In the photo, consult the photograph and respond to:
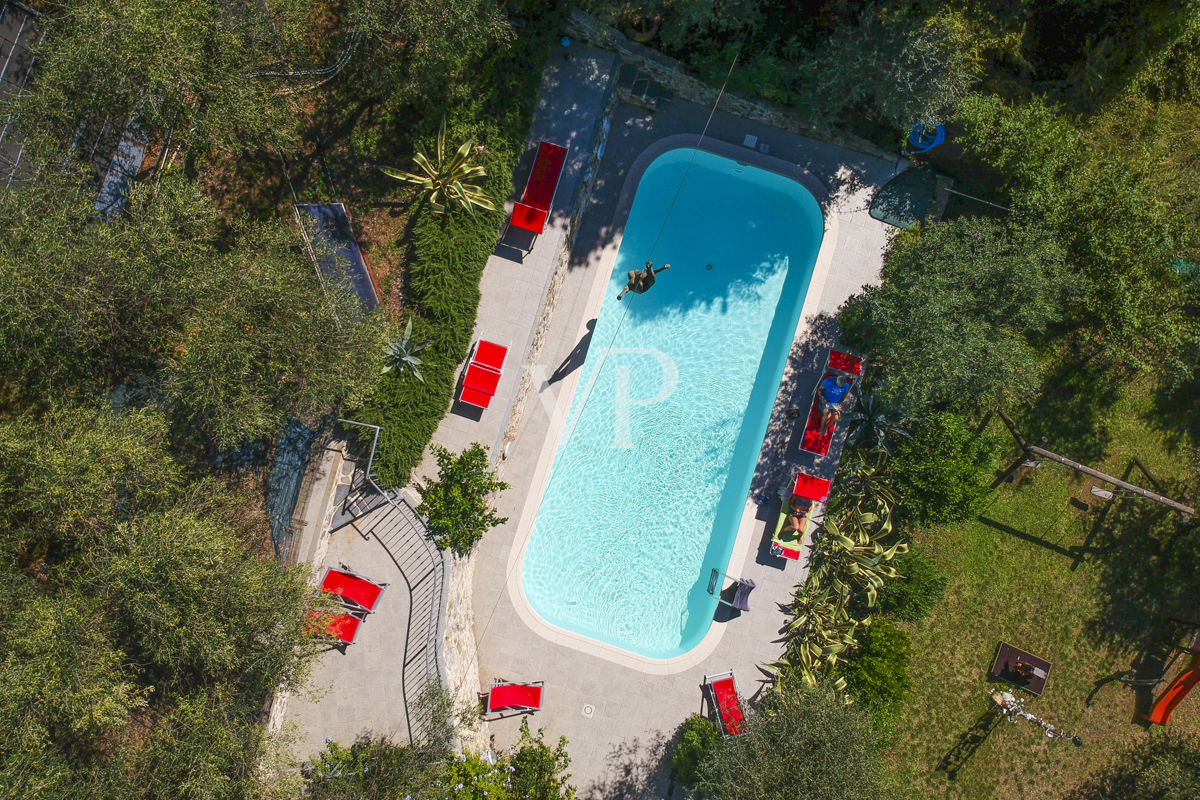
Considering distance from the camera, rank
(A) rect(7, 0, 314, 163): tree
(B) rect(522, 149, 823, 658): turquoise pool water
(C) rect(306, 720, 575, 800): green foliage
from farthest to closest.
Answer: (B) rect(522, 149, 823, 658): turquoise pool water, (C) rect(306, 720, 575, 800): green foliage, (A) rect(7, 0, 314, 163): tree

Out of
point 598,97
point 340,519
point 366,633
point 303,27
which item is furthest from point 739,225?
point 366,633

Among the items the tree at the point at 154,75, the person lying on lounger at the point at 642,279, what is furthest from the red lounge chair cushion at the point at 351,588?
the tree at the point at 154,75

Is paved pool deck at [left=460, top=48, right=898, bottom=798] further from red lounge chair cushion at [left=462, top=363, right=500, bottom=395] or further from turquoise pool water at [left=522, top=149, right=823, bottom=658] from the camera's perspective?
red lounge chair cushion at [left=462, top=363, right=500, bottom=395]

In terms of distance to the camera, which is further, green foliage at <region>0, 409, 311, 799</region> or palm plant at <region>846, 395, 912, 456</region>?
palm plant at <region>846, 395, 912, 456</region>

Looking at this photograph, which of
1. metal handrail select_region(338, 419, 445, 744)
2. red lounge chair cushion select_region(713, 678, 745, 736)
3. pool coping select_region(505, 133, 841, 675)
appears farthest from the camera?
pool coping select_region(505, 133, 841, 675)

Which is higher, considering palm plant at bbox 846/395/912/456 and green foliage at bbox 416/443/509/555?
palm plant at bbox 846/395/912/456

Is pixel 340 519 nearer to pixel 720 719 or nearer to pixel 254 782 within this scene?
pixel 254 782

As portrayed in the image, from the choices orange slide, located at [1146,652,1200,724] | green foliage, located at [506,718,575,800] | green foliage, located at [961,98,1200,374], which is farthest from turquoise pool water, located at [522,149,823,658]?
orange slide, located at [1146,652,1200,724]
